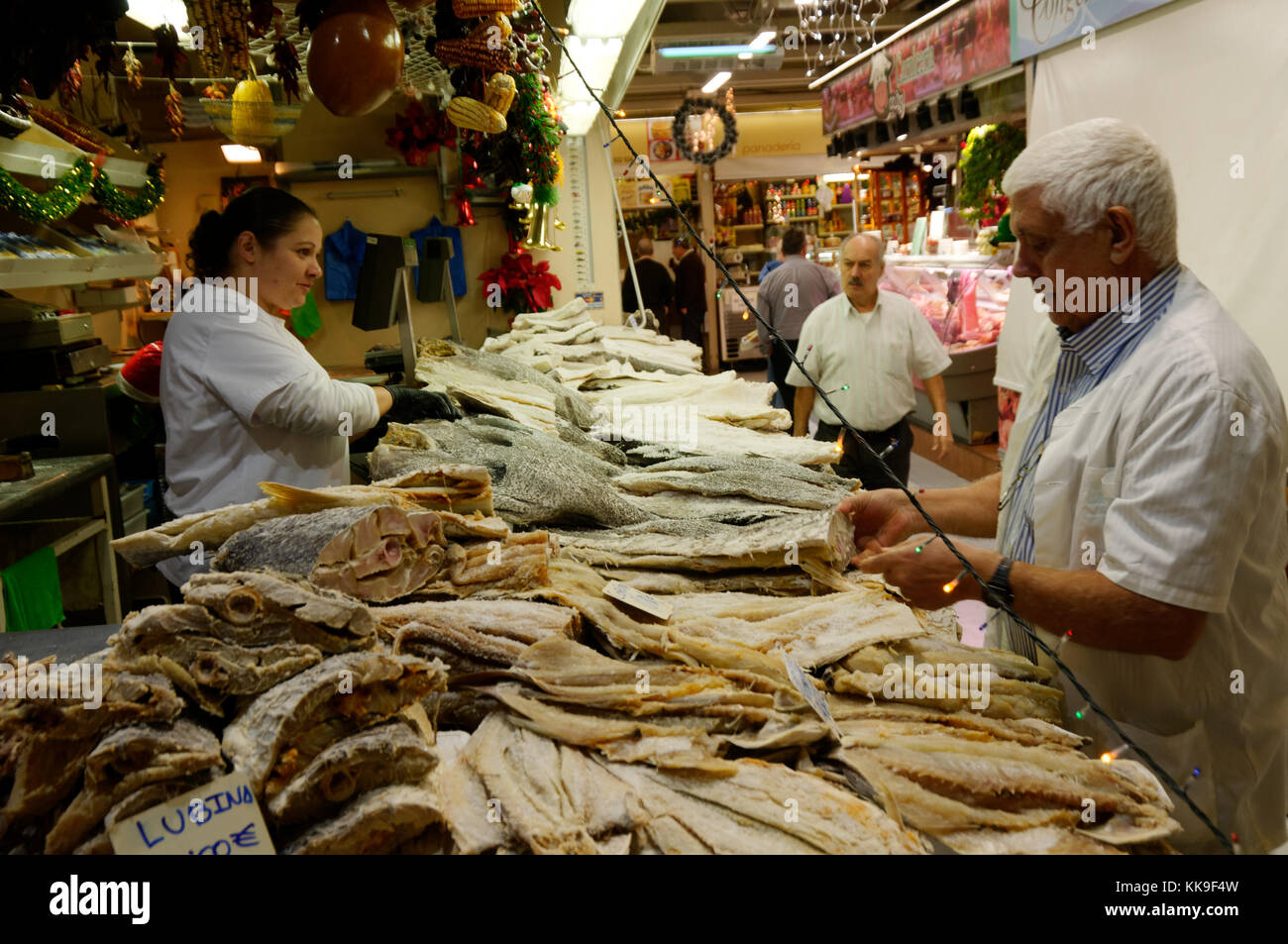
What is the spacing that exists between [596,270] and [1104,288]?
6340mm

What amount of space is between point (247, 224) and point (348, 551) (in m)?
1.57

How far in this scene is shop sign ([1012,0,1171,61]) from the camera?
15.5 ft

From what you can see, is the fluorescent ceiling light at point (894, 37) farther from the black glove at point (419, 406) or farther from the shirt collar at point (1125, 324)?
the shirt collar at point (1125, 324)

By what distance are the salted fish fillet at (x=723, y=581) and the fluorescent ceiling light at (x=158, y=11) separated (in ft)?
9.59

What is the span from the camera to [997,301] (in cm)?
857

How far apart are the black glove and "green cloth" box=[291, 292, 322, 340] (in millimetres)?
4009

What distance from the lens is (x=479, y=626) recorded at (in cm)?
154

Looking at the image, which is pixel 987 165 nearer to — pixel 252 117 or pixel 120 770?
pixel 252 117

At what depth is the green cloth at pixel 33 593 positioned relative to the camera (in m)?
3.91

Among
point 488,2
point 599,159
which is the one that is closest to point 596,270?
point 599,159

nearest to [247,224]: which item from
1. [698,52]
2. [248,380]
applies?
[248,380]

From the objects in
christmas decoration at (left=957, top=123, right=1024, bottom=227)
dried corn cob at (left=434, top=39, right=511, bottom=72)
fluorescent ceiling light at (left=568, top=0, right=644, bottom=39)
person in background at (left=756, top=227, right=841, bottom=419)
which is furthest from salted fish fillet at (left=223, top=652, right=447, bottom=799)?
christmas decoration at (left=957, top=123, right=1024, bottom=227)

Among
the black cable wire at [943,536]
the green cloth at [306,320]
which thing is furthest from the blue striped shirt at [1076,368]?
the green cloth at [306,320]

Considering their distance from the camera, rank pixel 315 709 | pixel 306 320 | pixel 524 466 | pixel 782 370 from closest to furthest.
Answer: pixel 315 709 → pixel 524 466 → pixel 306 320 → pixel 782 370
